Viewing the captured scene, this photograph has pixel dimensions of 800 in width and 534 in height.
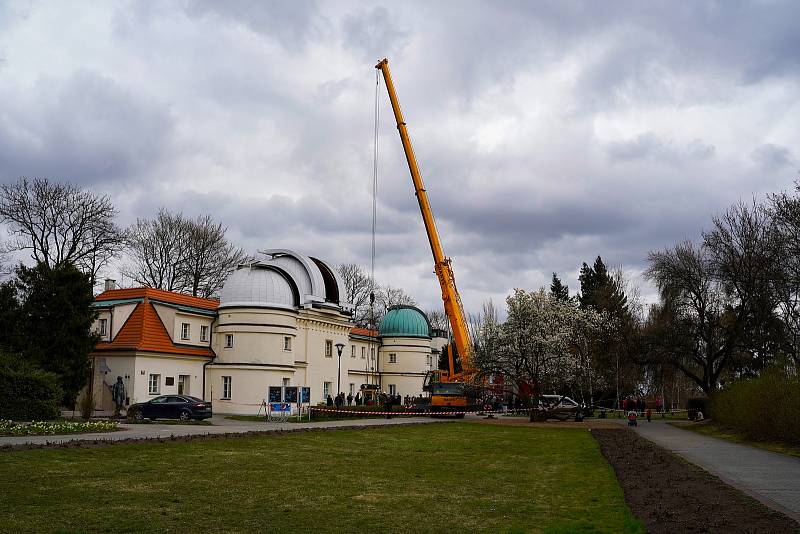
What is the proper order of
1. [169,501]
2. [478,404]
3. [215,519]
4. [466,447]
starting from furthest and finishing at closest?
[478,404]
[466,447]
[169,501]
[215,519]

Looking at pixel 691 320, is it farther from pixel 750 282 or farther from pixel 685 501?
pixel 685 501

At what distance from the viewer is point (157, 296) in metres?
41.2

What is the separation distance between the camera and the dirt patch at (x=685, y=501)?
353 inches

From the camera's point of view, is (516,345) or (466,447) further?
(516,345)

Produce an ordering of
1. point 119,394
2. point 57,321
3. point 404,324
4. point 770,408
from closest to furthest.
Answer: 1. point 770,408
2. point 57,321
3. point 119,394
4. point 404,324

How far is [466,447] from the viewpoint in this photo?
21484 mm

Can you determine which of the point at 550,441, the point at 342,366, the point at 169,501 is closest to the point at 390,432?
the point at 550,441

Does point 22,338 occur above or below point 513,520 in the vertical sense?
above

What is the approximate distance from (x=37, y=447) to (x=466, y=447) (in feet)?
38.7

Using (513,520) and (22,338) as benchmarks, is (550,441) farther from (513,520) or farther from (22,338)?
(22,338)

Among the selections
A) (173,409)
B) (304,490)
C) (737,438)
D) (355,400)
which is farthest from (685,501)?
(355,400)

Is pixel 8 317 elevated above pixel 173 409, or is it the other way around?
pixel 8 317

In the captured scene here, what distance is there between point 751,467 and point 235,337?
1269 inches

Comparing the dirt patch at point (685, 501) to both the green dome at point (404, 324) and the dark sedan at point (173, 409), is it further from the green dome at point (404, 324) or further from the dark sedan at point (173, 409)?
the green dome at point (404, 324)
